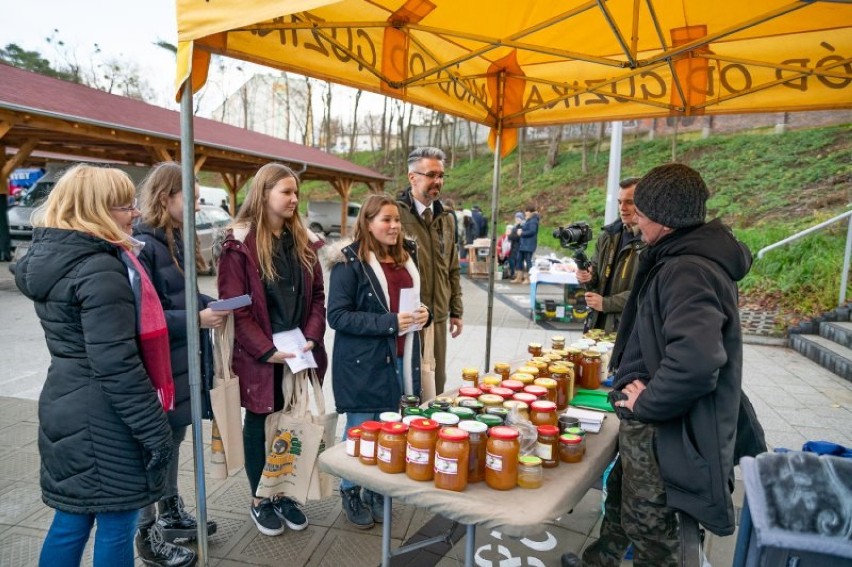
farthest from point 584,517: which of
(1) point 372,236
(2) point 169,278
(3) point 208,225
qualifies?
(3) point 208,225

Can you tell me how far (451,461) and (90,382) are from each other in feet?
4.19

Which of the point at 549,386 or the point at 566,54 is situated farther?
the point at 566,54

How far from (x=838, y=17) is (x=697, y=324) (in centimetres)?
242

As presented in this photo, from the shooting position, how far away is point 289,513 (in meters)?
2.86

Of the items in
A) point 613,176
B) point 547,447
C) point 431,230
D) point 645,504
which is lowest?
point 645,504

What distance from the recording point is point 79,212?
1.83 metres

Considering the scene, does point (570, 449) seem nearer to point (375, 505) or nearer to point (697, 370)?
point (697, 370)

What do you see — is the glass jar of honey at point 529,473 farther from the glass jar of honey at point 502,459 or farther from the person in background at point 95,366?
the person in background at point 95,366

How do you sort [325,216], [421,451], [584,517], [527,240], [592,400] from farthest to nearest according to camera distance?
[325,216] → [527,240] → [584,517] → [592,400] → [421,451]

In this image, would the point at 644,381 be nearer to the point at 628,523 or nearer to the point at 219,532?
the point at 628,523

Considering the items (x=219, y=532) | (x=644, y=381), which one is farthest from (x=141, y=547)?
(x=644, y=381)

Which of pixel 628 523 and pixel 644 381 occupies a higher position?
pixel 644 381

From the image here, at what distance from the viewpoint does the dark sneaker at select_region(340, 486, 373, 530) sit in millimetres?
2857

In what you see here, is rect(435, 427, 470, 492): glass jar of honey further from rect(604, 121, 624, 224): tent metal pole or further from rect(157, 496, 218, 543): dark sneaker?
rect(604, 121, 624, 224): tent metal pole
